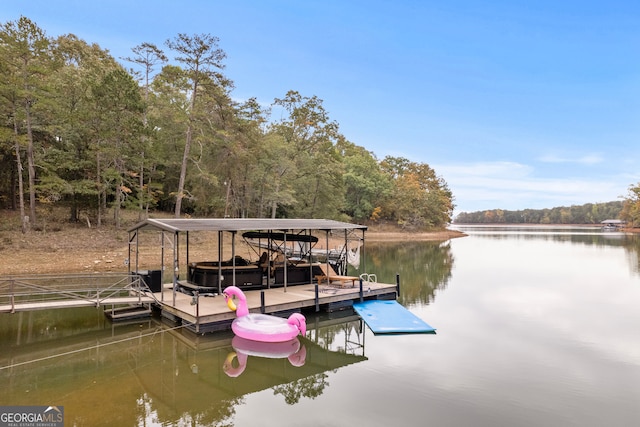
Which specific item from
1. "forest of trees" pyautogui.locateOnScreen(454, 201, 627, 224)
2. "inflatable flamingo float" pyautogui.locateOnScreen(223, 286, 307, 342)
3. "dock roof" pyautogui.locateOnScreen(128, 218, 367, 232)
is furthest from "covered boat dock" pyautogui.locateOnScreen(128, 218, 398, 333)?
"forest of trees" pyautogui.locateOnScreen(454, 201, 627, 224)

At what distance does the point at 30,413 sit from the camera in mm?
6035

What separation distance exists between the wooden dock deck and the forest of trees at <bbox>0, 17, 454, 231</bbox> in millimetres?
15199

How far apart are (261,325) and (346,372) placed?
2684mm

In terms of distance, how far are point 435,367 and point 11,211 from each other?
31631mm

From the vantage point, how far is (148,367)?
8.11m

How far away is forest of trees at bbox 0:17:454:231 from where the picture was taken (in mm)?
22188

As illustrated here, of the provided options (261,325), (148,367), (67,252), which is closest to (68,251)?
(67,252)

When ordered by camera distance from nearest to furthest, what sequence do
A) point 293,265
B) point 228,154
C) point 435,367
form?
1. point 435,367
2. point 293,265
3. point 228,154

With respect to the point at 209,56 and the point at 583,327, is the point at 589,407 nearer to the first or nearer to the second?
the point at 583,327

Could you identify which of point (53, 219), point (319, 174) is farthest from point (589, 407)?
point (319, 174)

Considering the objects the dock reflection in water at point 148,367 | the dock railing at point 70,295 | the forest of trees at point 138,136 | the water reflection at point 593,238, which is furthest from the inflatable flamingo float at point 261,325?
the water reflection at point 593,238

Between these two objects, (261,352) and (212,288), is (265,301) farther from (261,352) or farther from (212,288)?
(261,352)

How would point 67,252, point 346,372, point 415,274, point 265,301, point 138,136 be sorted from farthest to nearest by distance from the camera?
point 138,136 → point 415,274 → point 67,252 → point 265,301 → point 346,372

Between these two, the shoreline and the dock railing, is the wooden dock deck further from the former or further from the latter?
the shoreline
